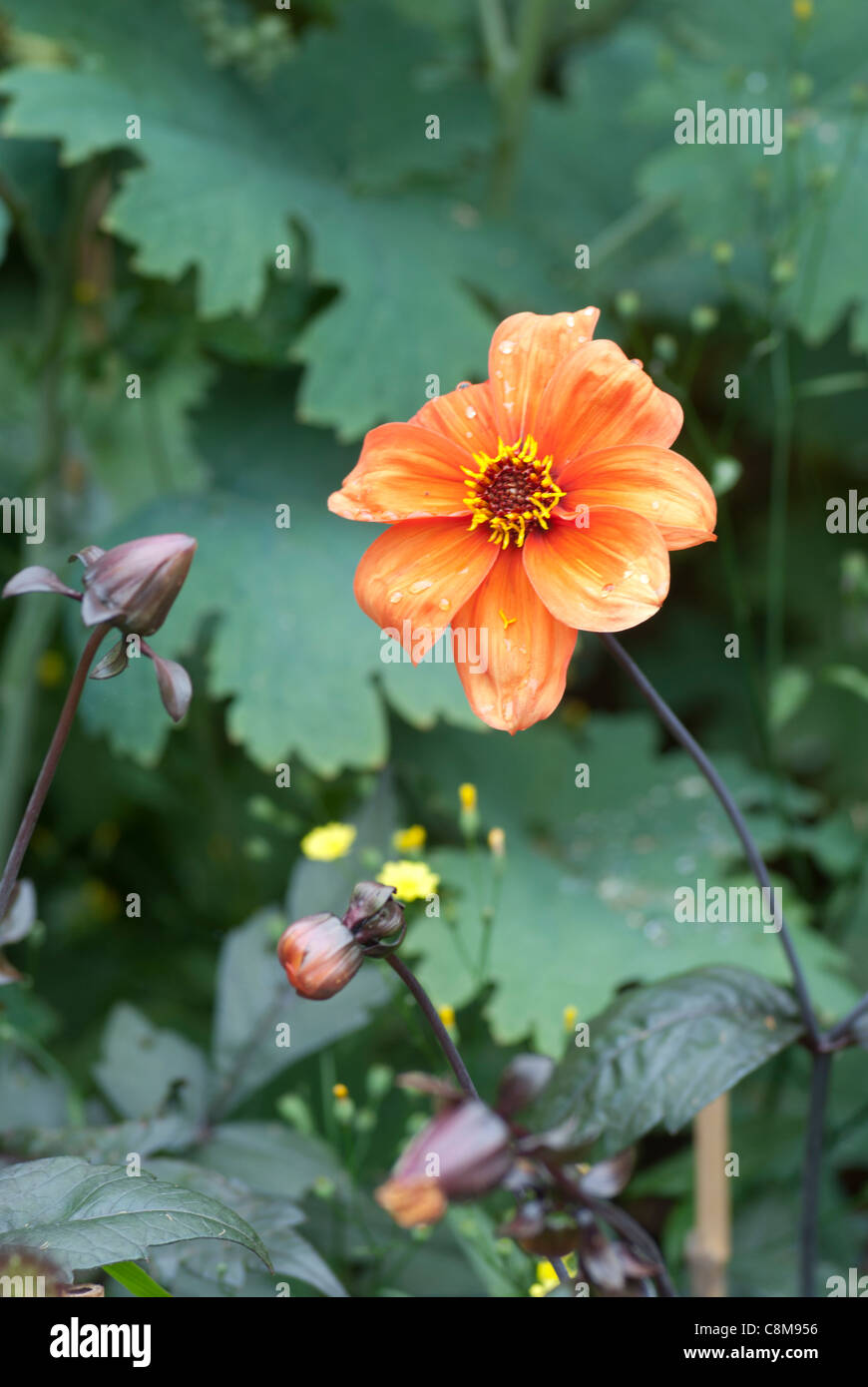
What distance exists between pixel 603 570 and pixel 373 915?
16cm

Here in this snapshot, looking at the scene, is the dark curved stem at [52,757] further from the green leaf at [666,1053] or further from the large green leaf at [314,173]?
the large green leaf at [314,173]

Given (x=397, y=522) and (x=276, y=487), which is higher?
(x=276, y=487)

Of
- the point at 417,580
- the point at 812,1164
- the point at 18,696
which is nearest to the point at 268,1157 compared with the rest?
the point at 812,1164

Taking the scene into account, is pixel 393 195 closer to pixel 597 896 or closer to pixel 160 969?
pixel 597 896

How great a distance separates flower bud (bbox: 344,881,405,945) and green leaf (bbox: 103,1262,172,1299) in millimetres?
160

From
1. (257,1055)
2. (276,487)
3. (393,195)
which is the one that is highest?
(393,195)

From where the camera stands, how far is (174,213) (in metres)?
0.96

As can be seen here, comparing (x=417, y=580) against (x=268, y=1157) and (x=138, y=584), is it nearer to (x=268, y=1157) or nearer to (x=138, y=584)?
(x=138, y=584)

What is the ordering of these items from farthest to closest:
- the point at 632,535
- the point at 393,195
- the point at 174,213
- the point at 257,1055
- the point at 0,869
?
the point at 393,195, the point at 0,869, the point at 174,213, the point at 257,1055, the point at 632,535

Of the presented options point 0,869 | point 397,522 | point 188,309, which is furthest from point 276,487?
point 397,522

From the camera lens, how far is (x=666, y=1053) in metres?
0.55

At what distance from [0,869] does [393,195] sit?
776 millimetres

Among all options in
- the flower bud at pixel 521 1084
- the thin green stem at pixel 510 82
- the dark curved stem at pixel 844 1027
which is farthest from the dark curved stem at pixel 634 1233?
the thin green stem at pixel 510 82

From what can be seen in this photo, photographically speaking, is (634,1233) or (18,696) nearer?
(634,1233)
